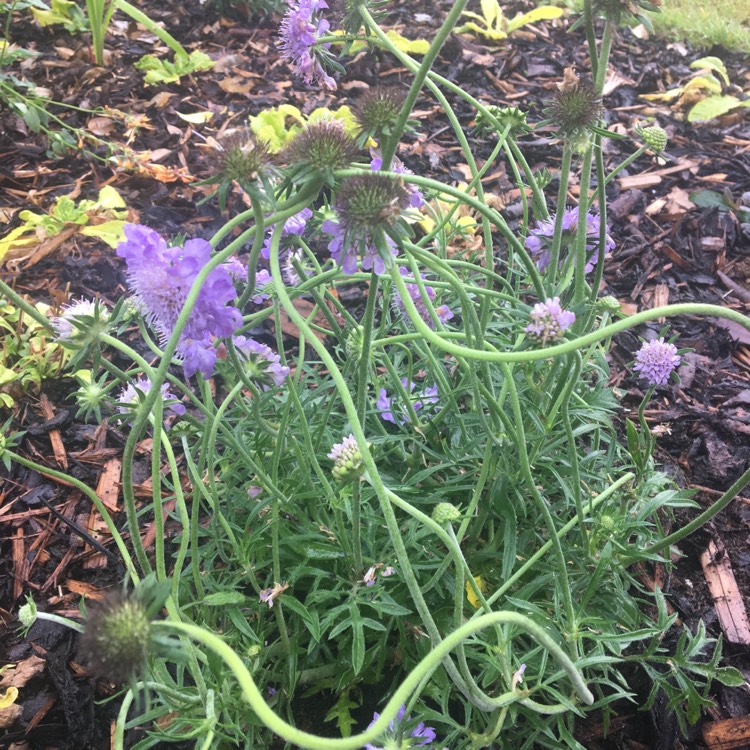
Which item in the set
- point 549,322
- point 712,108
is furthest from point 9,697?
point 712,108

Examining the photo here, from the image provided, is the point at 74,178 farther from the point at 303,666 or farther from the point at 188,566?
the point at 303,666

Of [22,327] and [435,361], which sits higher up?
[435,361]

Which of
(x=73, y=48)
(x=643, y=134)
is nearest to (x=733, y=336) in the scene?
(x=643, y=134)

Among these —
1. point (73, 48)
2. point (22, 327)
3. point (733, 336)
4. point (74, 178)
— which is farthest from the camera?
point (73, 48)

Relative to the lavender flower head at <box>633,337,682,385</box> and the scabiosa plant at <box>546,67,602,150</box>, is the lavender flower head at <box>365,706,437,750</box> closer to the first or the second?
the lavender flower head at <box>633,337,682,385</box>

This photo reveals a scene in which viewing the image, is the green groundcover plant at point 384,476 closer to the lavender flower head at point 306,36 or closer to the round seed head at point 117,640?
the lavender flower head at point 306,36

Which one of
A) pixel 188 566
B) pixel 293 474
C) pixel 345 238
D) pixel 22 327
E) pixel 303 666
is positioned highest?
pixel 345 238

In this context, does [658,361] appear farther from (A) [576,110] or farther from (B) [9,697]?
(B) [9,697]

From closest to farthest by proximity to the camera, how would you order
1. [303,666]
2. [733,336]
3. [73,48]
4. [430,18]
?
[303,666], [733,336], [73,48], [430,18]

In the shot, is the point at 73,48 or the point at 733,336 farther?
the point at 73,48

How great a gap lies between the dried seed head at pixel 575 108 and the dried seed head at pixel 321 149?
1.76 ft

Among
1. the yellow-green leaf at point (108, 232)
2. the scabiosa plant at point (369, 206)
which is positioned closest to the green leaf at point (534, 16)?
the yellow-green leaf at point (108, 232)

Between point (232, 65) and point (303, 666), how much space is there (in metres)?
3.49

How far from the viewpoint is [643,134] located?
177cm
